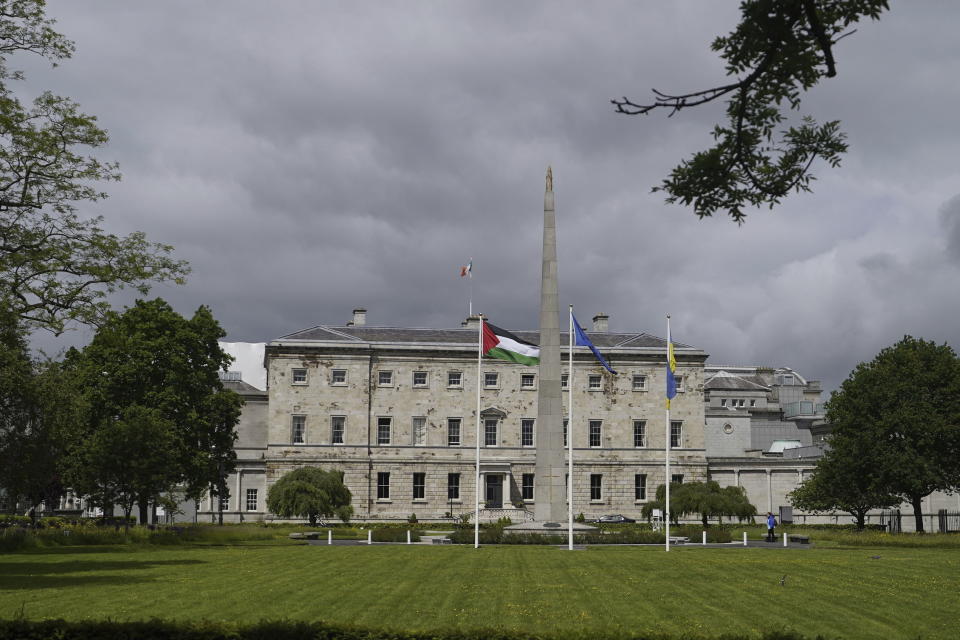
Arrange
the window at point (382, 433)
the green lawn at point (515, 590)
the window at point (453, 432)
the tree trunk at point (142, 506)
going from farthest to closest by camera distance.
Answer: the window at point (453, 432) < the window at point (382, 433) < the tree trunk at point (142, 506) < the green lawn at point (515, 590)

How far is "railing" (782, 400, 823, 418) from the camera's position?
11669 cm

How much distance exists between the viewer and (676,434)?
292ft

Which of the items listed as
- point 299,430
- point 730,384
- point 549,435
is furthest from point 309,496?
point 730,384

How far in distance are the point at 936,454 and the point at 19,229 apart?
49.9 m

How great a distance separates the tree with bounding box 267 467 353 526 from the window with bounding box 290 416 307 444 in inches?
632

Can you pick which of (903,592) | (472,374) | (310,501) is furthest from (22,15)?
(472,374)

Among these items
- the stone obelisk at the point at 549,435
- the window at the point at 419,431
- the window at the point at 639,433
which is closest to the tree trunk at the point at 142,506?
the stone obelisk at the point at 549,435

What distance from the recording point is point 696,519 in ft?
276

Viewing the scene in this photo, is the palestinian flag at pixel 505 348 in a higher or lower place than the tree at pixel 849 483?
higher

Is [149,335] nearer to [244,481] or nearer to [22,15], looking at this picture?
[244,481]

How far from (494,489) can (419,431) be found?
7632mm

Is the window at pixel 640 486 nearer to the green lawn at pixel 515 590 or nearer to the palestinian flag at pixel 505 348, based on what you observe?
the palestinian flag at pixel 505 348

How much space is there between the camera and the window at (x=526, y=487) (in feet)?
281

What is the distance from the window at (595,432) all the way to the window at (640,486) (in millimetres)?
4199
